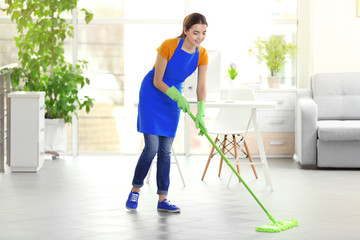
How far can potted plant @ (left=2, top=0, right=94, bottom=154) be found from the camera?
738 cm

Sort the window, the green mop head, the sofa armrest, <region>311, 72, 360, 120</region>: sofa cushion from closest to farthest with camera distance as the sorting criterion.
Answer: the green mop head
the sofa armrest
<region>311, 72, 360, 120</region>: sofa cushion
the window

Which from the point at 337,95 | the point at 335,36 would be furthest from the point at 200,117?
the point at 335,36

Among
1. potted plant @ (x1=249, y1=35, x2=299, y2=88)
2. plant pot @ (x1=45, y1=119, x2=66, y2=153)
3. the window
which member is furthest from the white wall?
plant pot @ (x1=45, y1=119, x2=66, y2=153)

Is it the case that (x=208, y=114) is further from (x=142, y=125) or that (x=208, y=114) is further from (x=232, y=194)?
(x=142, y=125)

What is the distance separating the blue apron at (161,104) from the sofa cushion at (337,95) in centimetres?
327

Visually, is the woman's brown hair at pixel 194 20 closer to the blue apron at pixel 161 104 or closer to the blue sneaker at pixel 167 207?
the blue apron at pixel 161 104

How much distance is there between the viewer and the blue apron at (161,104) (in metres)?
4.27

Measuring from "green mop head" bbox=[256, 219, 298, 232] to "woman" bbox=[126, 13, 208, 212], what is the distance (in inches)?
29.2

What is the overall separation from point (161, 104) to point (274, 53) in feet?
12.1

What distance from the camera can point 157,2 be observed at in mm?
8102

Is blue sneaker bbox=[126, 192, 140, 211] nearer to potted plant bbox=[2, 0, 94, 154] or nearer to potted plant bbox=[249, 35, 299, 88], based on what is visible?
potted plant bbox=[2, 0, 94, 154]

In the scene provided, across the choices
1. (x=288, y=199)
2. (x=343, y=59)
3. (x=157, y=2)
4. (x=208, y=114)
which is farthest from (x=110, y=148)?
(x=288, y=199)

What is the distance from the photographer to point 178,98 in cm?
417

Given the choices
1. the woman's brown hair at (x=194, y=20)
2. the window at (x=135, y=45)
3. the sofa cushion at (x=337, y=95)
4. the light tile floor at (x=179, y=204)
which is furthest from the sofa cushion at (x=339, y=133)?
the woman's brown hair at (x=194, y=20)
